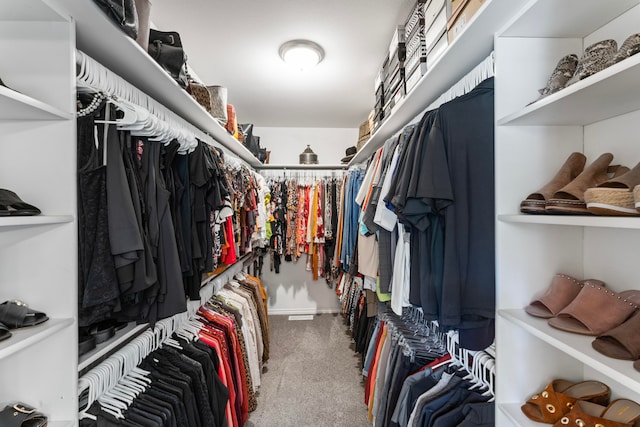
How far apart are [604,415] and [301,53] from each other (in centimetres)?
225

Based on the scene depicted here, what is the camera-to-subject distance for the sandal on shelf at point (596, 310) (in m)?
0.71

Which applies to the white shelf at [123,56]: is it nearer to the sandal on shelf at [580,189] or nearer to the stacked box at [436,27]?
the stacked box at [436,27]

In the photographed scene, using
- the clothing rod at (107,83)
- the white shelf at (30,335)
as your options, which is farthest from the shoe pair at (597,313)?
the clothing rod at (107,83)

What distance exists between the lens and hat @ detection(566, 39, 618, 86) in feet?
2.17

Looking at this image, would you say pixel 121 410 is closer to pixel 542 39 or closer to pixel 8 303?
pixel 8 303

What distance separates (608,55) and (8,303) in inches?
65.5

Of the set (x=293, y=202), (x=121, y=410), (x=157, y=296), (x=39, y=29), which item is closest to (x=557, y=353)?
(x=157, y=296)

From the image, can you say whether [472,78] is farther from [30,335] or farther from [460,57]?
[30,335]

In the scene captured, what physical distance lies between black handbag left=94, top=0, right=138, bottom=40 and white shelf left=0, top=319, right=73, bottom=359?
904 mm

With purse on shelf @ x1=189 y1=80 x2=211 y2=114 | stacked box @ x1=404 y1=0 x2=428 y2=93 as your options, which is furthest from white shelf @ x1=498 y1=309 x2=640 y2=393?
purse on shelf @ x1=189 y1=80 x2=211 y2=114

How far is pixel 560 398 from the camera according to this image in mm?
828

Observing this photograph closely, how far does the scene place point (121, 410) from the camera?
1038mm

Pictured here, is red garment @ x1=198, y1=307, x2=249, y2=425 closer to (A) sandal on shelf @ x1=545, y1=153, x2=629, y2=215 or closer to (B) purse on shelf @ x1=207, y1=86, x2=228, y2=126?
(B) purse on shelf @ x1=207, y1=86, x2=228, y2=126

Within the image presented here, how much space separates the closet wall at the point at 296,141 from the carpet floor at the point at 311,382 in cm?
214
